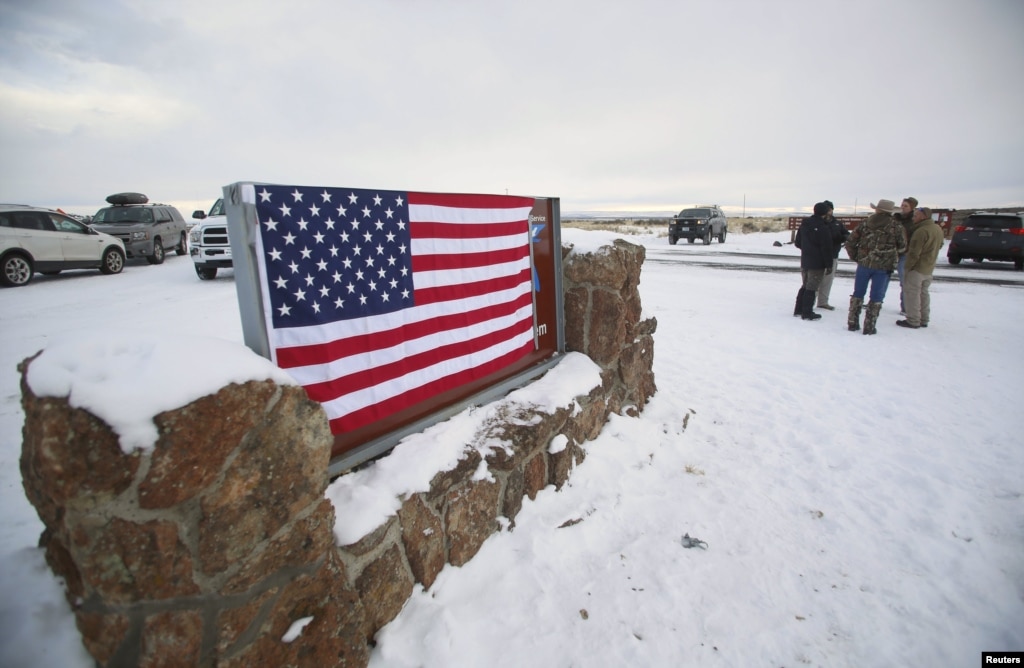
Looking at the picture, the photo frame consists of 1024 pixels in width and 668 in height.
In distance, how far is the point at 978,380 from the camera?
18.1 feet

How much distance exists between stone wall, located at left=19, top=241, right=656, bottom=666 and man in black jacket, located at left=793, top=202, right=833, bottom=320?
795cm

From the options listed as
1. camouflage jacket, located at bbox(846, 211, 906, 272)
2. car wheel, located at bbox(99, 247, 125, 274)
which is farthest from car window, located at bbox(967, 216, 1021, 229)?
car wheel, located at bbox(99, 247, 125, 274)

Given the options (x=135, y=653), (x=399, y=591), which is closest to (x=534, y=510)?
(x=399, y=591)

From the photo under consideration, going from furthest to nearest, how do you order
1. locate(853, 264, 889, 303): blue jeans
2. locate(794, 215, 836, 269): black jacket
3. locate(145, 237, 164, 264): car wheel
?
locate(145, 237, 164, 264): car wheel
locate(794, 215, 836, 269): black jacket
locate(853, 264, 889, 303): blue jeans

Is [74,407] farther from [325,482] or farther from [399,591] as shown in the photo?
[399,591]

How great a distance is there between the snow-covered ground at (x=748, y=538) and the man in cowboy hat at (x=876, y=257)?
1412 mm

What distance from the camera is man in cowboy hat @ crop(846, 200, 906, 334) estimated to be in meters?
7.30

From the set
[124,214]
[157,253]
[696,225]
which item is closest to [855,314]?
[157,253]

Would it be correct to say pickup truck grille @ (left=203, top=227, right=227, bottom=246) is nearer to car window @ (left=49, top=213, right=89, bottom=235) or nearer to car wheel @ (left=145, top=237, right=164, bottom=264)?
car window @ (left=49, top=213, right=89, bottom=235)

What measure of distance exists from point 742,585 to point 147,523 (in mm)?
2840

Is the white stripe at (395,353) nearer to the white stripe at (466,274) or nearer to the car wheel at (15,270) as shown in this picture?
the white stripe at (466,274)

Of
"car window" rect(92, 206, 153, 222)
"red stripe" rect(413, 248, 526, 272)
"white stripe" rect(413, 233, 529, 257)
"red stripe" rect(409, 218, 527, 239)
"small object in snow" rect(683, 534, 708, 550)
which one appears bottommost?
"small object in snow" rect(683, 534, 708, 550)

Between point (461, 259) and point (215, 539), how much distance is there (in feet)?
6.72

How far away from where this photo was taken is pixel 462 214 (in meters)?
3.19
